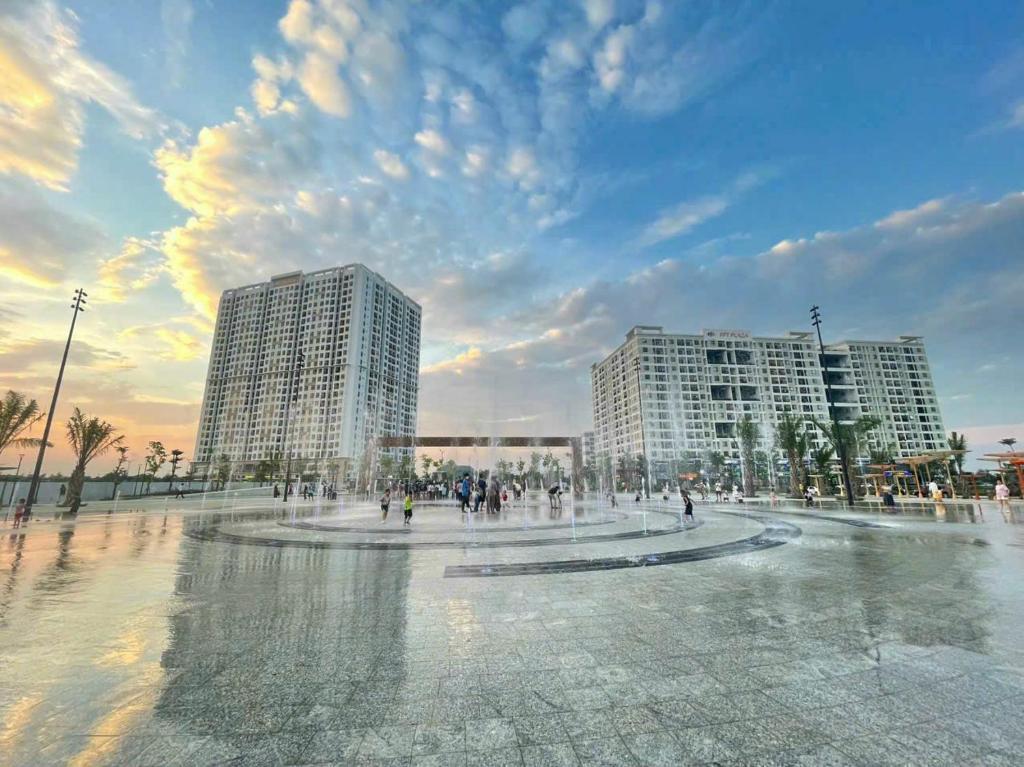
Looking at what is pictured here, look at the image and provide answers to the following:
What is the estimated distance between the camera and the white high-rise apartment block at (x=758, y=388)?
4688 inches

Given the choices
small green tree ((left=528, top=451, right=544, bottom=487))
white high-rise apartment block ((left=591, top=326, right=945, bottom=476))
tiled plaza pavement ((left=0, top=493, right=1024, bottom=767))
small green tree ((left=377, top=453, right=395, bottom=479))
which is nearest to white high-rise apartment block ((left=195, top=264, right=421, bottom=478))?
small green tree ((left=377, top=453, right=395, bottom=479))

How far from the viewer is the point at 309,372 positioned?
131750mm

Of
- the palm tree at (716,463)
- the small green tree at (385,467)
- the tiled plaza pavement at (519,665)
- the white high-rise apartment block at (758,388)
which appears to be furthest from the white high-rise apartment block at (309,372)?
the tiled plaza pavement at (519,665)

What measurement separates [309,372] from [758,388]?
13536 centimetres

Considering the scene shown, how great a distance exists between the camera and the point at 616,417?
478 feet

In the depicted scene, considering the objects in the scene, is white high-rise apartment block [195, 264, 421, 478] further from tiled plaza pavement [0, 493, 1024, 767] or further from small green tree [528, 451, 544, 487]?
tiled plaza pavement [0, 493, 1024, 767]

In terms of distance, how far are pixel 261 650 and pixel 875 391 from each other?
165827 millimetres

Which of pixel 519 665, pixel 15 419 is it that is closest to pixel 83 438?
pixel 15 419

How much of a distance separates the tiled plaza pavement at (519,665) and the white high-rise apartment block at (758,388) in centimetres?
11378

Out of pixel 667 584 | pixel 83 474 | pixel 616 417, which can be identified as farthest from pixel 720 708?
pixel 616 417

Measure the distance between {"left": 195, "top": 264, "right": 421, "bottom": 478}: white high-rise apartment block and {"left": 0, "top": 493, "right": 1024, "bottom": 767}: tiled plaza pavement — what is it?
118 metres

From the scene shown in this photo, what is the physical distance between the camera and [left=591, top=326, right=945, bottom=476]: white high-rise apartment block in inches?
4688

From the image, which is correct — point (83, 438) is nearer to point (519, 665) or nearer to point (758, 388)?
point (519, 665)

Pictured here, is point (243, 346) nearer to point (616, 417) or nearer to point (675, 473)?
point (616, 417)
